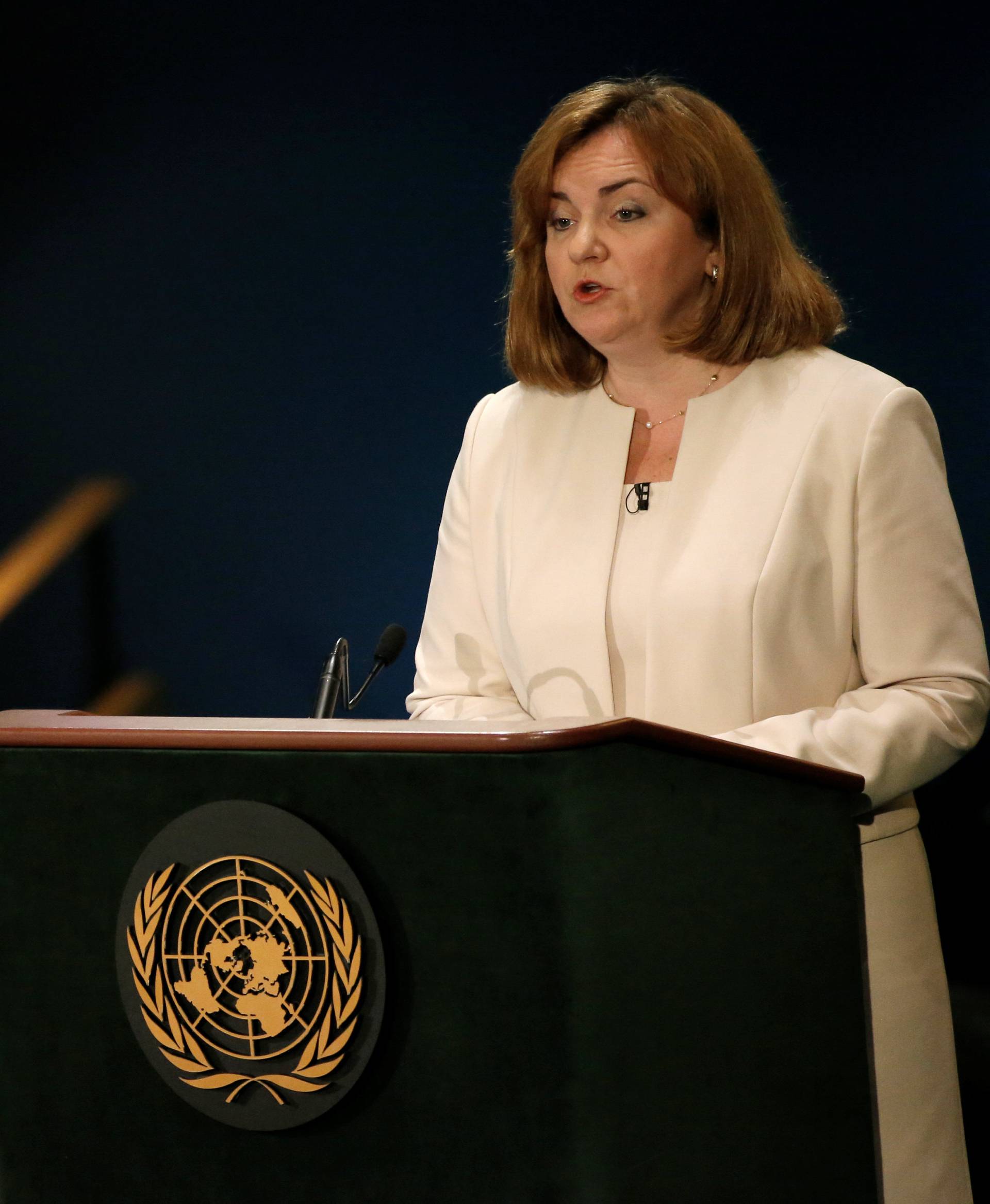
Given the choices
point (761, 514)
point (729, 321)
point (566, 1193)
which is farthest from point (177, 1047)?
point (729, 321)

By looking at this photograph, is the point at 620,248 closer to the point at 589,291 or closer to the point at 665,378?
the point at 589,291

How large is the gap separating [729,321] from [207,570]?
1.99m

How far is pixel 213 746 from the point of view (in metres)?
0.99

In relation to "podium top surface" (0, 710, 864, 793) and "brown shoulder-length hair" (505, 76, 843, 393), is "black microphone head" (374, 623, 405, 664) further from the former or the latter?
"podium top surface" (0, 710, 864, 793)

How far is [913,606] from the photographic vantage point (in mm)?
1600

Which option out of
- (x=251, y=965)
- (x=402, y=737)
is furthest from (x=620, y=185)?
(x=251, y=965)

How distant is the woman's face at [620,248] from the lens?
1.76 meters

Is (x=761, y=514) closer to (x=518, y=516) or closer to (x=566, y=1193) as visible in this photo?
(x=518, y=516)

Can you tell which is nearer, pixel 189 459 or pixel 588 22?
pixel 588 22

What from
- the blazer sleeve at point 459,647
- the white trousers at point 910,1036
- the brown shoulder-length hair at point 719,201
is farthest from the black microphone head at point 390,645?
the white trousers at point 910,1036

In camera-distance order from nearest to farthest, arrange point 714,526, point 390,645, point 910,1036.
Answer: point 910,1036 < point 714,526 < point 390,645

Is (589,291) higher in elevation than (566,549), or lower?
higher

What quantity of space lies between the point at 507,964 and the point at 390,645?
3.70 ft

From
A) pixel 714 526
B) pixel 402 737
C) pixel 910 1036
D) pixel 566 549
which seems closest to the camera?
pixel 402 737
